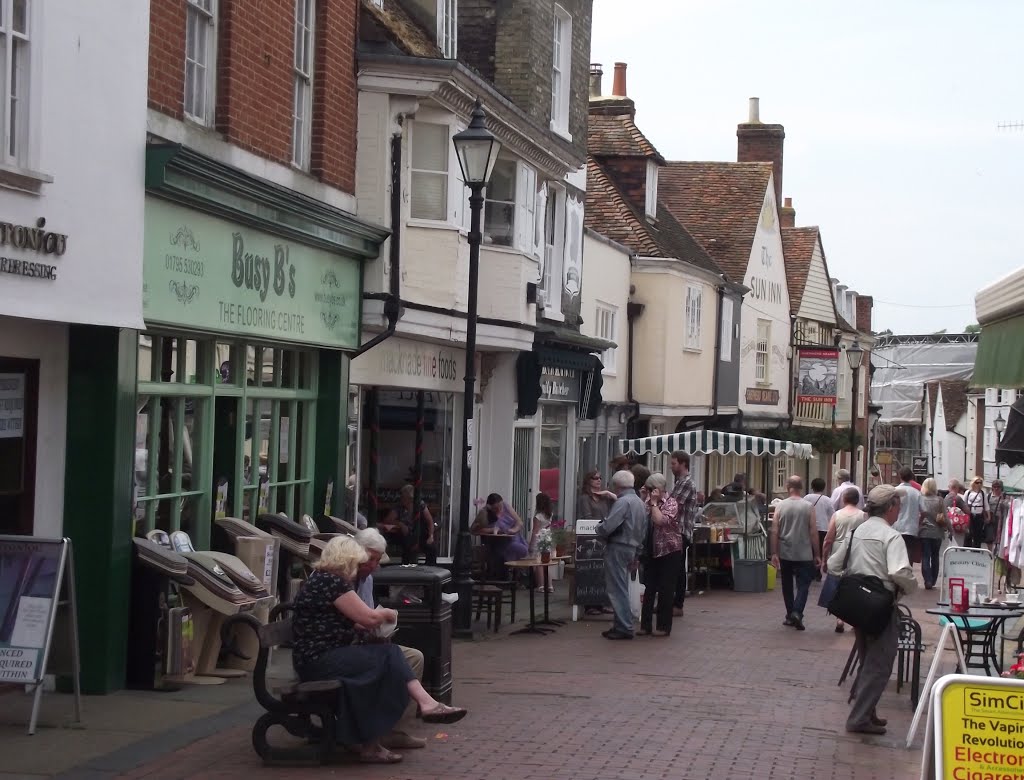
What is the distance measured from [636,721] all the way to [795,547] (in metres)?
8.11

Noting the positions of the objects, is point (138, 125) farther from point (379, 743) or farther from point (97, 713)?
point (379, 743)

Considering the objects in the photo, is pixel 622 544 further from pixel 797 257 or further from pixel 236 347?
pixel 797 257

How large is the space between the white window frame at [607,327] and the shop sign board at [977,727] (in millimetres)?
23617

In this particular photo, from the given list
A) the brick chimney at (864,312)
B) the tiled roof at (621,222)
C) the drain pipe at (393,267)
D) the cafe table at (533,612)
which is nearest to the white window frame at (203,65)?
the drain pipe at (393,267)

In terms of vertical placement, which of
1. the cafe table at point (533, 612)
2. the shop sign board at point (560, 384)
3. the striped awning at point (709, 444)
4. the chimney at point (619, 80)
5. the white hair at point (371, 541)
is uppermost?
the chimney at point (619, 80)

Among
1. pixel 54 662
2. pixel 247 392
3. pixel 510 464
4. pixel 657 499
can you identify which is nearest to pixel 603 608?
pixel 657 499

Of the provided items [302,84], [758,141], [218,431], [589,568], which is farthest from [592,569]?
[758,141]

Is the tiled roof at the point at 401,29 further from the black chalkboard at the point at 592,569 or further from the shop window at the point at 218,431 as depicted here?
the black chalkboard at the point at 592,569

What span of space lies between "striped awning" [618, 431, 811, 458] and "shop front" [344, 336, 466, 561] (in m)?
5.09

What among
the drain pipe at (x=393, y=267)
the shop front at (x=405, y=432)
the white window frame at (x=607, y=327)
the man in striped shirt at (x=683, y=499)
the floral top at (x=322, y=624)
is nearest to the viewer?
the floral top at (x=322, y=624)

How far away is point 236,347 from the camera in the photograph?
14102 mm

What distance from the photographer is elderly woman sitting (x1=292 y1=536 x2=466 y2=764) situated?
8.98 metres

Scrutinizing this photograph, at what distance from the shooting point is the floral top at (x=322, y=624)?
907 cm

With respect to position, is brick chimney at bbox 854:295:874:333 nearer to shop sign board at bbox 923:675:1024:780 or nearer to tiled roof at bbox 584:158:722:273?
tiled roof at bbox 584:158:722:273
